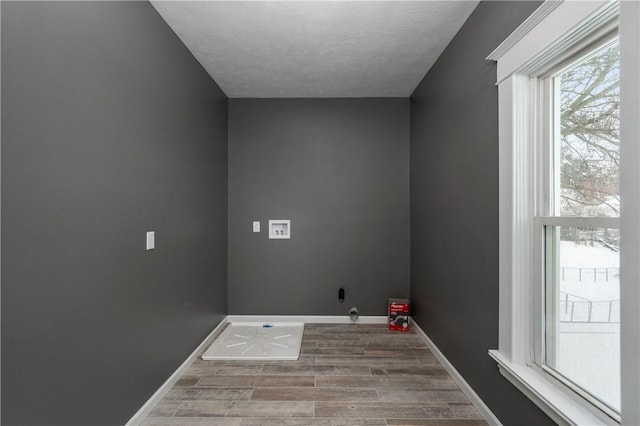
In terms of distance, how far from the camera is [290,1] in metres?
1.97

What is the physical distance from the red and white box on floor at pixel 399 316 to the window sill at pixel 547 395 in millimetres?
1646

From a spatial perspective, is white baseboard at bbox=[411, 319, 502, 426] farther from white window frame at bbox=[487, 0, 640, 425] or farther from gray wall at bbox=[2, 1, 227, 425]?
gray wall at bbox=[2, 1, 227, 425]

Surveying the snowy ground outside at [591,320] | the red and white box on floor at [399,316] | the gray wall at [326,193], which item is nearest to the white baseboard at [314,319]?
the red and white box on floor at [399,316]

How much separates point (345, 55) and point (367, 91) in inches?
32.3

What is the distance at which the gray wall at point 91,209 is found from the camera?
44.2 inches

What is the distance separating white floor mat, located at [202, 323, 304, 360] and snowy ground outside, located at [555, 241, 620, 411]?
77.2 inches

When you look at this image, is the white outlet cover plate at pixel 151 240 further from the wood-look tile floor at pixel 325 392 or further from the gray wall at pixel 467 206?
the gray wall at pixel 467 206

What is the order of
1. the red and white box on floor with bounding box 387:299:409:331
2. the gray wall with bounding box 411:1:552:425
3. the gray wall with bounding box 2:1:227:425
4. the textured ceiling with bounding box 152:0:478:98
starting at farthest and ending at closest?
1. the red and white box on floor with bounding box 387:299:409:331
2. the textured ceiling with bounding box 152:0:478:98
3. the gray wall with bounding box 411:1:552:425
4. the gray wall with bounding box 2:1:227:425

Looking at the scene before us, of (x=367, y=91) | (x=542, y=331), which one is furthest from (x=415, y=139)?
(x=542, y=331)

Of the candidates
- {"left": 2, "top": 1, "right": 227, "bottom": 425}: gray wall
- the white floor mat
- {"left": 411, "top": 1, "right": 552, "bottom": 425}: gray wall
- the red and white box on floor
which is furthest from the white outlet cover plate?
the red and white box on floor

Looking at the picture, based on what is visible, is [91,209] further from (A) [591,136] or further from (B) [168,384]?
(A) [591,136]

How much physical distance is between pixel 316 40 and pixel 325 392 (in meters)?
2.63

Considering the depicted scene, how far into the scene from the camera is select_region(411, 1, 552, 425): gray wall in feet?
5.79

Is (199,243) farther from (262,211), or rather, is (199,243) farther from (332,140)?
(332,140)
